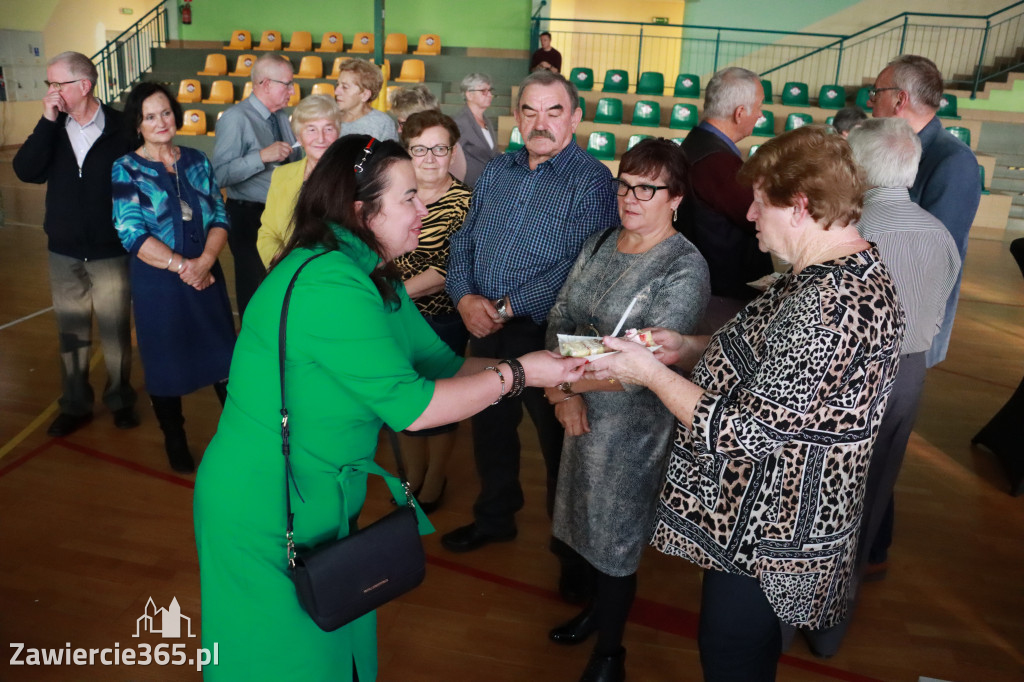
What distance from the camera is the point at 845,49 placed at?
13.6 metres

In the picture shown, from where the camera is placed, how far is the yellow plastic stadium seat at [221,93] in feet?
44.5

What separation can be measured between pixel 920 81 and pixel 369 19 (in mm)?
13563

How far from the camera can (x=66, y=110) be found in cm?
378

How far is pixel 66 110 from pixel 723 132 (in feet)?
10.3

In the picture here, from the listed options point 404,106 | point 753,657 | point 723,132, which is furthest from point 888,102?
point 753,657

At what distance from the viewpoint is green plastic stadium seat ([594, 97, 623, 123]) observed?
1222 cm

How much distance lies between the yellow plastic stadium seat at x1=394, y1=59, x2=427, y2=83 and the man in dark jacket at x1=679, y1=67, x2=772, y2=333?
11.2 m

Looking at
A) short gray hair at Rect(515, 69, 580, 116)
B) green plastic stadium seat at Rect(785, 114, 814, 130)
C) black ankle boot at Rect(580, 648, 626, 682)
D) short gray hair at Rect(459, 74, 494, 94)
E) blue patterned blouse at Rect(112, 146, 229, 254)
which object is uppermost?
green plastic stadium seat at Rect(785, 114, 814, 130)

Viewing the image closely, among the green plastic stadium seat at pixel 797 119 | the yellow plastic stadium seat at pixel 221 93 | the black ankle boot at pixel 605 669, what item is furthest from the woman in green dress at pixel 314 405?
the yellow plastic stadium seat at pixel 221 93

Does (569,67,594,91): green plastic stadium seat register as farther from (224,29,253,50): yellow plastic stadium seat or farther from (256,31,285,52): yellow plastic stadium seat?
(224,29,253,50): yellow plastic stadium seat

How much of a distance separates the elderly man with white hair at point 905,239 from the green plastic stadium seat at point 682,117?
32.5 feet

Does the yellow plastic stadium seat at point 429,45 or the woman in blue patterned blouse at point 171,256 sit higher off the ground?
the yellow plastic stadium seat at point 429,45

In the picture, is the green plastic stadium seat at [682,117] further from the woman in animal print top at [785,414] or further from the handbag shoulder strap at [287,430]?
the handbag shoulder strap at [287,430]

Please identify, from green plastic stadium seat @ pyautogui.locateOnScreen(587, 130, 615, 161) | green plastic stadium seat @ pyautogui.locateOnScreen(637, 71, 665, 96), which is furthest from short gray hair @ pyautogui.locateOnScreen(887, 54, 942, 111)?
green plastic stadium seat @ pyautogui.locateOnScreen(637, 71, 665, 96)
